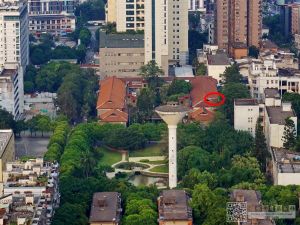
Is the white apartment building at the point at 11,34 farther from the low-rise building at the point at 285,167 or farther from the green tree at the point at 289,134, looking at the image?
the low-rise building at the point at 285,167

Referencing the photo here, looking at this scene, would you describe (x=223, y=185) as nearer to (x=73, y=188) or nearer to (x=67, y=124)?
(x=73, y=188)

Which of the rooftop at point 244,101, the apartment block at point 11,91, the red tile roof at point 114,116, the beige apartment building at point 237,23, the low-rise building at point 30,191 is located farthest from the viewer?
the beige apartment building at point 237,23

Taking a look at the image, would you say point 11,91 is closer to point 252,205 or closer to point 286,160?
point 286,160

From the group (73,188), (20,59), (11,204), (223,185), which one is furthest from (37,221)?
(20,59)

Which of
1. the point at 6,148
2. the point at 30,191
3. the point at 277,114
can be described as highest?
the point at 277,114

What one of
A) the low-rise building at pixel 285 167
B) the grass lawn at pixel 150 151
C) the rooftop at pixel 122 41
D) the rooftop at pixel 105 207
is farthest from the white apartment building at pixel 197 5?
the rooftop at pixel 105 207

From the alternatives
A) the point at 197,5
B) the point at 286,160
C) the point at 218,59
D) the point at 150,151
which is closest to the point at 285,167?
the point at 286,160
